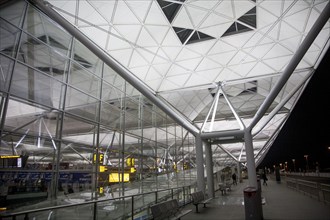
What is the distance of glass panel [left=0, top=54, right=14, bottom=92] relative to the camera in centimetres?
1041

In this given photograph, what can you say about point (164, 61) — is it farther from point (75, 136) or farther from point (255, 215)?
point (255, 215)

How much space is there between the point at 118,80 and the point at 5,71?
373 inches

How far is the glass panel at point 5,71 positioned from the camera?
10406 mm

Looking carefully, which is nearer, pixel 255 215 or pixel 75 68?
pixel 255 215

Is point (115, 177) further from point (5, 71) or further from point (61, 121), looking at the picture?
point (5, 71)

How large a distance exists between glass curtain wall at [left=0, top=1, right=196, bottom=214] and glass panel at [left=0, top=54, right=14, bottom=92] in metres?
0.03

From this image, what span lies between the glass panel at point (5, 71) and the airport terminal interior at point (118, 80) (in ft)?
Result: 0.14

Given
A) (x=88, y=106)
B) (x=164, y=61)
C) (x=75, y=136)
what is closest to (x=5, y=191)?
(x=75, y=136)

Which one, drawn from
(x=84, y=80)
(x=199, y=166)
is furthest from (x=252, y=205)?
(x=199, y=166)

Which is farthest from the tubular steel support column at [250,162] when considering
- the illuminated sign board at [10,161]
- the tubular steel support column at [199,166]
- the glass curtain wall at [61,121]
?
the illuminated sign board at [10,161]

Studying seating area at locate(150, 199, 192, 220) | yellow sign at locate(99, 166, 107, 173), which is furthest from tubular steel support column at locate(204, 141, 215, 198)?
seating area at locate(150, 199, 192, 220)

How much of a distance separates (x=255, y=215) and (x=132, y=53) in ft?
47.5

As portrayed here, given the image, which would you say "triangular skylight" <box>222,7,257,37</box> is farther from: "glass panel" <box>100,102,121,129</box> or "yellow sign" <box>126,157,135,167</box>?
"yellow sign" <box>126,157,135,167</box>

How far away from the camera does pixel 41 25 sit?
13570 millimetres
